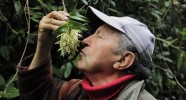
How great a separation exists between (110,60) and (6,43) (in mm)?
672

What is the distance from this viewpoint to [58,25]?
1485 millimetres

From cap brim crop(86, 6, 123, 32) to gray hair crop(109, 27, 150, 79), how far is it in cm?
4

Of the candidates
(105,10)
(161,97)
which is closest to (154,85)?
(161,97)

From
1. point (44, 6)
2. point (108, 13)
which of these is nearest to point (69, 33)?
point (44, 6)

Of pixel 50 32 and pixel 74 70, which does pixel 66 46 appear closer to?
pixel 50 32

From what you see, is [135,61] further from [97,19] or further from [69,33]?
[69,33]

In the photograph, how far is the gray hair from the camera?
1636mm

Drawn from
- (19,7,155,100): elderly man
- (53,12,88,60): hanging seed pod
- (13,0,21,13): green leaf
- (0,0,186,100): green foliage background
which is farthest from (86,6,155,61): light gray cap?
(13,0,21,13): green leaf

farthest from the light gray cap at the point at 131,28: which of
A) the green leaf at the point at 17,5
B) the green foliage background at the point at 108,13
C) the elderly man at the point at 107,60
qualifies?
the green leaf at the point at 17,5

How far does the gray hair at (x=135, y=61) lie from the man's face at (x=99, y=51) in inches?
0.6

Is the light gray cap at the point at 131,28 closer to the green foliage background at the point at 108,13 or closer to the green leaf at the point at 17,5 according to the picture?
the green foliage background at the point at 108,13

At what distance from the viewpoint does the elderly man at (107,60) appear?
1588mm

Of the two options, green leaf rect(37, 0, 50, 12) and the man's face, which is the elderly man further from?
green leaf rect(37, 0, 50, 12)

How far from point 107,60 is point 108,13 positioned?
33.5 inches
